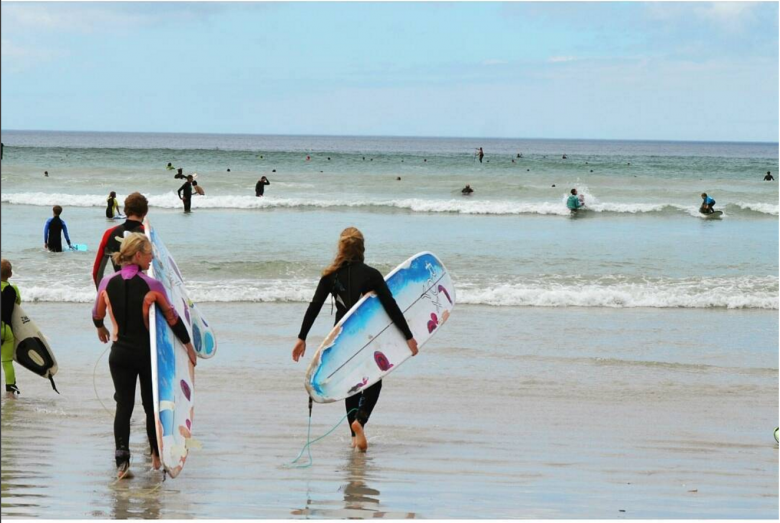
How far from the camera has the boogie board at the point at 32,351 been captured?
656cm

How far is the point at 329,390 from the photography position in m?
5.37

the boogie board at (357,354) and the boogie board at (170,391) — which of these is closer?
the boogie board at (170,391)

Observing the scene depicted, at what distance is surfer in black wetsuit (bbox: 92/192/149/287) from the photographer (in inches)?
205

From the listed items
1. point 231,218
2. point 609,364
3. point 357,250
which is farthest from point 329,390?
point 231,218

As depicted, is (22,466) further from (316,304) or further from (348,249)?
(348,249)

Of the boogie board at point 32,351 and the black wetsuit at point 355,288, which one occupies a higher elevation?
the black wetsuit at point 355,288

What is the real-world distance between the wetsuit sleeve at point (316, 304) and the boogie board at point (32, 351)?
2.41 meters

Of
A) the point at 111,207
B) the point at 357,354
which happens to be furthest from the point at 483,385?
the point at 111,207

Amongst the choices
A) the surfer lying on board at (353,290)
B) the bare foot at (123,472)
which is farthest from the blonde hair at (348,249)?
the bare foot at (123,472)

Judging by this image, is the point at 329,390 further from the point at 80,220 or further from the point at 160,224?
the point at 80,220

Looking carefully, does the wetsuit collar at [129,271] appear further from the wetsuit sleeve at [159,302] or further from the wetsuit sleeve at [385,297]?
the wetsuit sleeve at [385,297]

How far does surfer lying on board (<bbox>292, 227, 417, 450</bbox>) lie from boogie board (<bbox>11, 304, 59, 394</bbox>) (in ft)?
7.79

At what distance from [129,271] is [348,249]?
1.32 meters

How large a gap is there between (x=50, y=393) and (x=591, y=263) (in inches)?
410
